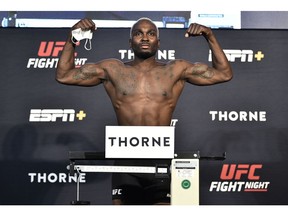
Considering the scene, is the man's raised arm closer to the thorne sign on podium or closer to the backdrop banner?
the backdrop banner

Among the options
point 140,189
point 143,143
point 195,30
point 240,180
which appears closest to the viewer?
point 143,143

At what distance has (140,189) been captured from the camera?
3.73 meters

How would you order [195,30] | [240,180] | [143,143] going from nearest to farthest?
[143,143] → [195,30] → [240,180]

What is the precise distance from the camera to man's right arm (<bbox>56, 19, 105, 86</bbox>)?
3.97m

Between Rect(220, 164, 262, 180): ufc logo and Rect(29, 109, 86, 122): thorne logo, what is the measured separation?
3.51 ft

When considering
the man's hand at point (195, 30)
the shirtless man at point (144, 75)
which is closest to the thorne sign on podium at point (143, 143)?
the shirtless man at point (144, 75)

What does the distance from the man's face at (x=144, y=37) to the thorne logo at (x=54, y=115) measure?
35.8 inches

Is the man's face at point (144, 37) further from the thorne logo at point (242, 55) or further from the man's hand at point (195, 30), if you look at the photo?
the thorne logo at point (242, 55)

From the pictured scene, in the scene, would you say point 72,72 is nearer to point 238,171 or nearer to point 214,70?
point 214,70

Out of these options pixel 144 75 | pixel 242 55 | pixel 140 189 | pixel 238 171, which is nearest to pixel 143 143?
pixel 140 189

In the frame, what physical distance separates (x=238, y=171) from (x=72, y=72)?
55.4 inches

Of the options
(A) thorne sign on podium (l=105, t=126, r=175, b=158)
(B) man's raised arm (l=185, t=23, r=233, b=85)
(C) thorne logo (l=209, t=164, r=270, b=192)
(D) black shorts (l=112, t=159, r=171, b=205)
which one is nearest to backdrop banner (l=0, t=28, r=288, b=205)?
(C) thorne logo (l=209, t=164, r=270, b=192)

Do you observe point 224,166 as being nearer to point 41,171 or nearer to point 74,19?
point 41,171
